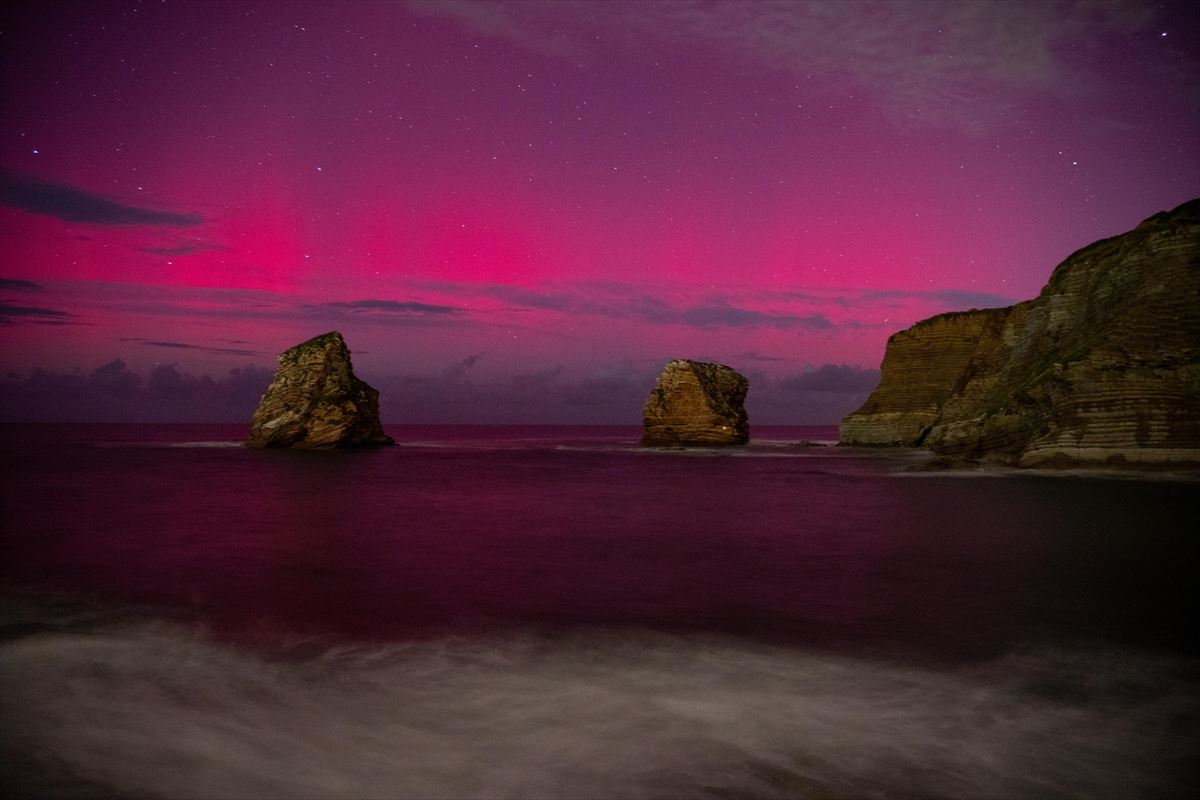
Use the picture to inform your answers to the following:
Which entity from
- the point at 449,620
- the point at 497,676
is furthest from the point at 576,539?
the point at 497,676

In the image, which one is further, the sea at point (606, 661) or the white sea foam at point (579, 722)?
the sea at point (606, 661)

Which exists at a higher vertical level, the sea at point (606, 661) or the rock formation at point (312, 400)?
the rock formation at point (312, 400)

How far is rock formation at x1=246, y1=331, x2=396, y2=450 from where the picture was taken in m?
58.9

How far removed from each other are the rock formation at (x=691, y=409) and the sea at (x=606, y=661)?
2280 inches

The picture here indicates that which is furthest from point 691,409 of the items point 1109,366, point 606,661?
point 606,661

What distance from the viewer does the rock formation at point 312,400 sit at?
193 ft

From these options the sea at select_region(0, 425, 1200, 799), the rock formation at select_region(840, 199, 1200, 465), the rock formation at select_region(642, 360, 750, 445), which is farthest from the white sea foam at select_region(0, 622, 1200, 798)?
the rock formation at select_region(642, 360, 750, 445)

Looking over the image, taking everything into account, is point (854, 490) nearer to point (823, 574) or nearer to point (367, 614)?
point (823, 574)

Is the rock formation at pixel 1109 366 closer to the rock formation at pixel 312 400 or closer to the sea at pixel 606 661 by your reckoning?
the sea at pixel 606 661

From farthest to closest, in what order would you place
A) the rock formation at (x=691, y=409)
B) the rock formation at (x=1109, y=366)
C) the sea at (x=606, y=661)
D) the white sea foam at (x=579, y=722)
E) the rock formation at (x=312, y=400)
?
the rock formation at (x=691, y=409)
the rock formation at (x=312, y=400)
the rock formation at (x=1109, y=366)
the sea at (x=606, y=661)
the white sea foam at (x=579, y=722)

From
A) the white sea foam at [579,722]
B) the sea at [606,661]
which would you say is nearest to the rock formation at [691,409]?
the sea at [606,661]

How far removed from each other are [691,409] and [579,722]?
234 ft

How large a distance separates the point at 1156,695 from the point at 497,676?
5897 millimetres

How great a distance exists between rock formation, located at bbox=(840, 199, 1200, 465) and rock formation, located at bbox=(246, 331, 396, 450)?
1830 inches
